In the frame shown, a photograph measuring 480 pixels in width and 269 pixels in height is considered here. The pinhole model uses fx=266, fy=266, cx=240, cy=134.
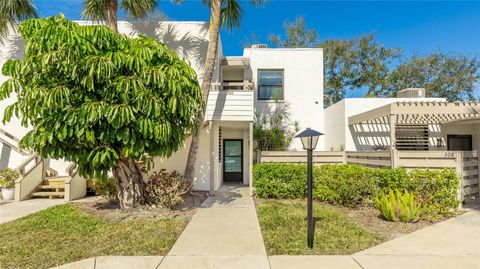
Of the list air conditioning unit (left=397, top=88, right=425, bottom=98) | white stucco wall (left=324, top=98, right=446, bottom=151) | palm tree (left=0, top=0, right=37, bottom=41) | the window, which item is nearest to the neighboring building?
white stucco wall (left=324, top=98, right=446, bottom=151)

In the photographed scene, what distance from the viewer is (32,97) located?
5.12m

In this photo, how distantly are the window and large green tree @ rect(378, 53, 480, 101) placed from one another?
1405 centimetres

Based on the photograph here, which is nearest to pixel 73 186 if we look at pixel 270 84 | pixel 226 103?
pixel 226 103

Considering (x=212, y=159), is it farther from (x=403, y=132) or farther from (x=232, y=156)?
(x=403, y=132)

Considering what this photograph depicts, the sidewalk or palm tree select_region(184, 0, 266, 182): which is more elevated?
palm tree select_region(184, 0, 266, 182)

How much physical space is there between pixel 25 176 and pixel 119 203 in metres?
4.14

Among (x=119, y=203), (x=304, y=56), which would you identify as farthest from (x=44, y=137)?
(x=304, y=56)

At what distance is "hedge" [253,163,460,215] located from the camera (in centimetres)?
668

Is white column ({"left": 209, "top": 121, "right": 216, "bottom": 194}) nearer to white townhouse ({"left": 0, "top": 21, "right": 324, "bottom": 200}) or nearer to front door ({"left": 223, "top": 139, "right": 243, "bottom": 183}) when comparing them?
white townhouse ({"left": 0, "top": 21, "right": 324, "bottom": 200})

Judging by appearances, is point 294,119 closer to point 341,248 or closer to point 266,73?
point 266,73

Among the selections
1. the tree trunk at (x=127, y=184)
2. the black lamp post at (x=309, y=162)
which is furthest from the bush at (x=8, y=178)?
the black lamp post at (x=309, y=162)

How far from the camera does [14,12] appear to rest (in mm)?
8930

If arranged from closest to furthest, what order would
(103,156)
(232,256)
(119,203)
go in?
(232,256)
(103,156)
(119,203)

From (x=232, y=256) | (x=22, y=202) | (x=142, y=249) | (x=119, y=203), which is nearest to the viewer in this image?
(x=232, y=256)
